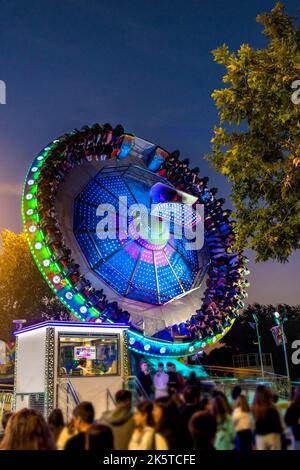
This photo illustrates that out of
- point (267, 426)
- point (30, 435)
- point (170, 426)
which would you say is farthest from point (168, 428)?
point (30, 435)

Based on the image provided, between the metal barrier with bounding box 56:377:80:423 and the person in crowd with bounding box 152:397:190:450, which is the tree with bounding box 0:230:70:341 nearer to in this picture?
the metal barrier with bounding box 56:377:80:423

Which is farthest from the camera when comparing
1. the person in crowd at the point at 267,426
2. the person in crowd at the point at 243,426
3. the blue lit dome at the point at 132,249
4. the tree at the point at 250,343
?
the tree at the point at 250,343

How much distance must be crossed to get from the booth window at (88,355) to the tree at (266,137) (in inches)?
273

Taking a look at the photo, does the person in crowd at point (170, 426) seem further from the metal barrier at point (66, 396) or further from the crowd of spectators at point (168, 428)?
the metal barrier at point (66, 396)

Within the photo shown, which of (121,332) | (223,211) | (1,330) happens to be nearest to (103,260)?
(121,332)

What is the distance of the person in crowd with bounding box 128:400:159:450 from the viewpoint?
5.55m

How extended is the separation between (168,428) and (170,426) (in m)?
0.04

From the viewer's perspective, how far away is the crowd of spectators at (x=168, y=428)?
5492mm

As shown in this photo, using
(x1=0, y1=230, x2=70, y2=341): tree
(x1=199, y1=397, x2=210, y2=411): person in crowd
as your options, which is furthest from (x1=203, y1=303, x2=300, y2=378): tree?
(x1=199, y1=397, x2=210, y2=411): person in crowd

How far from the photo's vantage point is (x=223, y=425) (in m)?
5.95

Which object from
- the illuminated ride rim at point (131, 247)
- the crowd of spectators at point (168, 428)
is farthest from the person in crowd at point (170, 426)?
the illuminated ride rim at point (131, 247)

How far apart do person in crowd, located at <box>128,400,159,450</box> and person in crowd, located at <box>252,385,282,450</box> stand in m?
1.25

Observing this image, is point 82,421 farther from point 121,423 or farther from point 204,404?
point 204,404

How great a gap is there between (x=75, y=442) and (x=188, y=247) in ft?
80.9
